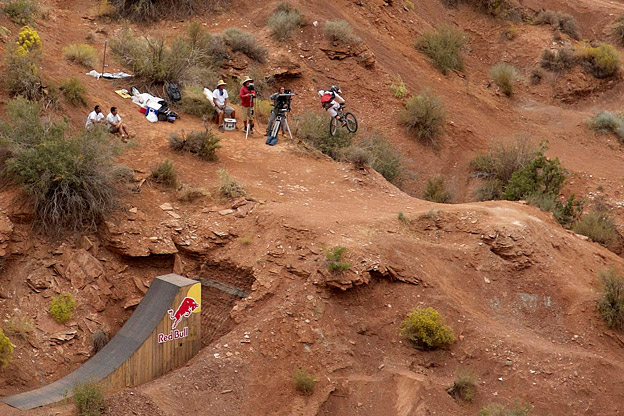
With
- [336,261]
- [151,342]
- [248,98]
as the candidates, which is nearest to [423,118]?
[248,98]

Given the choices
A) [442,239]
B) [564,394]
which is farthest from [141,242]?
[564,394]

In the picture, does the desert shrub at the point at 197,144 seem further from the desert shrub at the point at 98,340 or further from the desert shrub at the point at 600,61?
the desert shrub at the point at 600,61

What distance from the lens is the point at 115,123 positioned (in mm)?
15133

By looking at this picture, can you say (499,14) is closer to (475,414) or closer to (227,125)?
(227,125)

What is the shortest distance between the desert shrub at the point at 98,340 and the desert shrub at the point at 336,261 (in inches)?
135

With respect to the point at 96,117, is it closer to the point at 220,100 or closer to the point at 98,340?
the point at 220,100

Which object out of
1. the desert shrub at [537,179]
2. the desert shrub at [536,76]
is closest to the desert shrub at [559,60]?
the desert shrub at [536,76]

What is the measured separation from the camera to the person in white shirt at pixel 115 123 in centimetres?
1512

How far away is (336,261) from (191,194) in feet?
10.9

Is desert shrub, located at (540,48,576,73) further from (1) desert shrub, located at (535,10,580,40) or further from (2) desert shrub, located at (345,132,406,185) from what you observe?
(2) desert shrub, located at (345,132,406,185)

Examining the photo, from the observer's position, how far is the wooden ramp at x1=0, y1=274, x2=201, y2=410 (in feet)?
34.2

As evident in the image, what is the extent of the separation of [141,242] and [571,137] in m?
16.4

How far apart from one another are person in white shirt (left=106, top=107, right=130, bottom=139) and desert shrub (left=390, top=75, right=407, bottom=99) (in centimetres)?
1018

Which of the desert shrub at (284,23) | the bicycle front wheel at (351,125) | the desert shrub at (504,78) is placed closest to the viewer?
the bicycle front wheel at (351,125)
